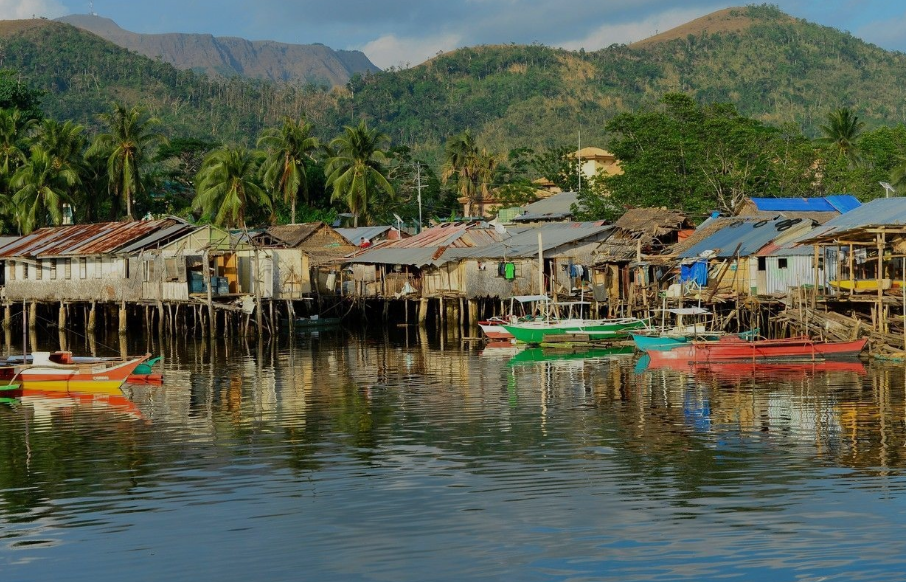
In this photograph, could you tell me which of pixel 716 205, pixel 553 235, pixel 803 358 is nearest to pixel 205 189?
pixel 553 235

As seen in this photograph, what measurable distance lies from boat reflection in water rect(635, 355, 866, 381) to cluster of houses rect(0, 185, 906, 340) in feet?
9.05

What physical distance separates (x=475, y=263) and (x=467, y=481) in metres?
34.7

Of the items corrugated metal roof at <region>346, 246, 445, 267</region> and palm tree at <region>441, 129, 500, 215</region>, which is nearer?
corrugated metal roof at <region>346, 246, 445, 267</region>

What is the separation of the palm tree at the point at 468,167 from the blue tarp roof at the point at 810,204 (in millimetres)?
43319

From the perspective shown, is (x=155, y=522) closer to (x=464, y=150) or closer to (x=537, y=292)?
(x=537, y=292)

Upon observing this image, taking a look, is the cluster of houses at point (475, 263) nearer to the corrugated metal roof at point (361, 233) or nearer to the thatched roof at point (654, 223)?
the thatched roof at point (654, 223)

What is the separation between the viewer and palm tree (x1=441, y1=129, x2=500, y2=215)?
3703 inches

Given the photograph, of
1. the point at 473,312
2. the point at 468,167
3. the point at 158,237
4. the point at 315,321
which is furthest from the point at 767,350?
the point at 468,167

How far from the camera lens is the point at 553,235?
54000 millimetres

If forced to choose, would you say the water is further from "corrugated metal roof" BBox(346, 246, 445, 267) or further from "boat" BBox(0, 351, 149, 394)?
"corrugated metal roof" BBox(346, 246, 445, 267)

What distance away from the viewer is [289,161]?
74.4 meters

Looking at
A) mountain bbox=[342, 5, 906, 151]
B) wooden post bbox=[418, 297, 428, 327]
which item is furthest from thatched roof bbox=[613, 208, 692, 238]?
mountain bbox=[342, 5, 906, 151]

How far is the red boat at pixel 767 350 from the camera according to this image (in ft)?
117

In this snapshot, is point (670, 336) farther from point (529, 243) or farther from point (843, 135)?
point (843, 135)
